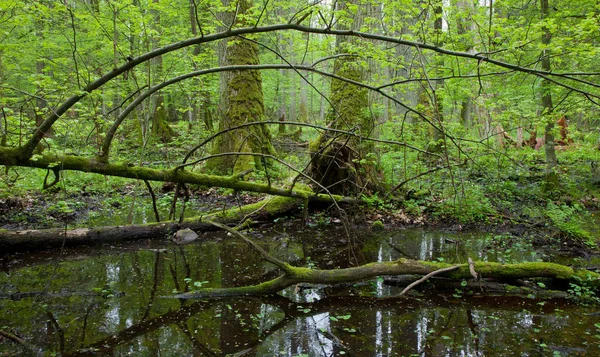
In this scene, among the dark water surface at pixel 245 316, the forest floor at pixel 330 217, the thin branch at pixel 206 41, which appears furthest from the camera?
the forest floor at pixel 330 217

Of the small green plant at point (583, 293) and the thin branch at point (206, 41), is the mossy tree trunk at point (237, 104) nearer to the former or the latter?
the thin branch at point (206, 41)

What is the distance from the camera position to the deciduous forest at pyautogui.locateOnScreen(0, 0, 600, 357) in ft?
11.2

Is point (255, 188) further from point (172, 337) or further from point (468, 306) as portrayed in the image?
point (468, 306)

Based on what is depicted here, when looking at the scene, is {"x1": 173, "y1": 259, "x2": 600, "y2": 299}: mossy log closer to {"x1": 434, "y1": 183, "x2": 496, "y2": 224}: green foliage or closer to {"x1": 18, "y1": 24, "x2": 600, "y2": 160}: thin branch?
{"x1": 18, "y1": 24, "x2": 600, "y2": 160}: thin branch

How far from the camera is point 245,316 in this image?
3711 millimetres

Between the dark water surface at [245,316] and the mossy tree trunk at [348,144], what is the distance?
2650 millimetres

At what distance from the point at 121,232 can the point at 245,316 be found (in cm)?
333

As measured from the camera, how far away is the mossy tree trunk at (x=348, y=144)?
291 inches

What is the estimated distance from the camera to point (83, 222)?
698 centimetres

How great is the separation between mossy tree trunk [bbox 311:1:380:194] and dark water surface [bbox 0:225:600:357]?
8.69ft

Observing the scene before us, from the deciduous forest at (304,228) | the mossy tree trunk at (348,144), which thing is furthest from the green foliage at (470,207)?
the mossy tree trunk at (348,144)

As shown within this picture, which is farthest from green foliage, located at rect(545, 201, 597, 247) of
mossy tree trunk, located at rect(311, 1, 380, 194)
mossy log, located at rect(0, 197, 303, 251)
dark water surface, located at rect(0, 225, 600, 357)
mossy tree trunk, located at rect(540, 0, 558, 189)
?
mossy log, located at rect(0, 197, 303, 251)

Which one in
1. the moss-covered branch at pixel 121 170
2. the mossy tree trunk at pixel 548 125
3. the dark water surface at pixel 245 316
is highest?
the mossy tree trunk at pixel 548 125

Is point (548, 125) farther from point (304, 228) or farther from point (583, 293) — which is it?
point (304, 228)
